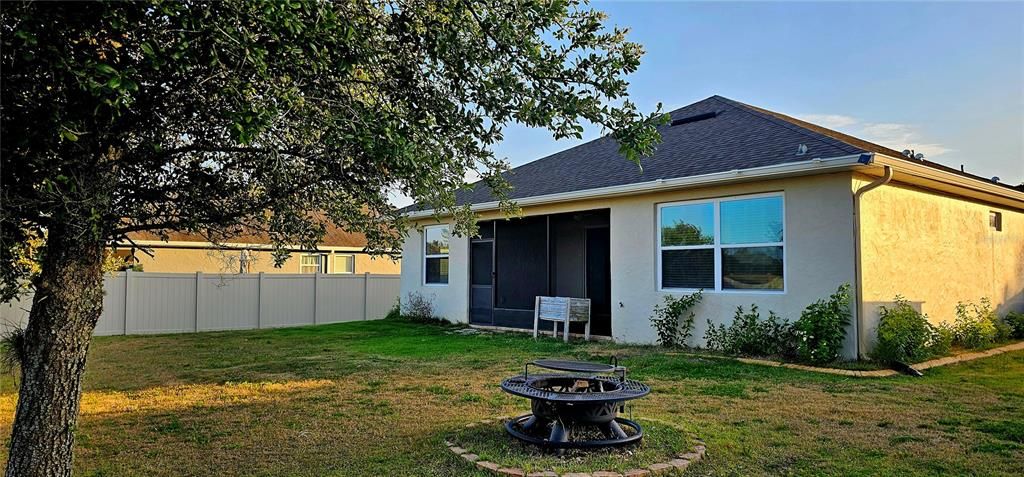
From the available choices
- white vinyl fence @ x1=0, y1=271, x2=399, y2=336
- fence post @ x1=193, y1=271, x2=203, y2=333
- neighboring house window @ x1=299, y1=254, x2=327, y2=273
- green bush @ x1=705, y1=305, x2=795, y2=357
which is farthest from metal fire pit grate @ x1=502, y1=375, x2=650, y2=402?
neighboring house window @ x1=299, y1=254, x2=327, y2=273

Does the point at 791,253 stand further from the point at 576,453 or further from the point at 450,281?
the point at 450,281

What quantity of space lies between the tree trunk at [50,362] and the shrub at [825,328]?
324 inches

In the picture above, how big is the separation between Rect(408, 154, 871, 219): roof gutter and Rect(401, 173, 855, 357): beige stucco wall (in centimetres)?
26

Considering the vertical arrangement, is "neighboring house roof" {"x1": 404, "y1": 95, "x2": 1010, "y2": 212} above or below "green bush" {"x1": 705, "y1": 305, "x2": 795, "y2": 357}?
above

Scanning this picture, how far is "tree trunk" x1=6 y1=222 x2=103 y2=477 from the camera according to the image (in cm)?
370

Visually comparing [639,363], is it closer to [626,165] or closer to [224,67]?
[626,165]

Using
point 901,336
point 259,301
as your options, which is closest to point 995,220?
point 901,336

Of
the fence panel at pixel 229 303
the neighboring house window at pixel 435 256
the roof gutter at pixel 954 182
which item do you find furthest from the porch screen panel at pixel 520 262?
the fence panel at pixel 229 303

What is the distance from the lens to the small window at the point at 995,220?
41.0 feet

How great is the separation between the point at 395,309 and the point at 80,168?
1509 cm

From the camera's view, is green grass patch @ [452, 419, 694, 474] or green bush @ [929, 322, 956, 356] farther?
green bush @ [929, 322, 956, 356]

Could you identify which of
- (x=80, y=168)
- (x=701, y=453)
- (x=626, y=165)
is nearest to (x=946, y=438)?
(x=701, y=453)

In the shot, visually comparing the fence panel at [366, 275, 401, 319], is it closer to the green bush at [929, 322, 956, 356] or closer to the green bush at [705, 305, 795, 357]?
the green bush at [705, 305, 795, 357]

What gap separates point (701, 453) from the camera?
4457 millimetres
